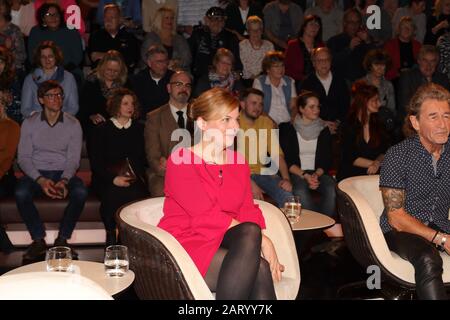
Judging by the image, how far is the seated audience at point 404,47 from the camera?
867 centimetres

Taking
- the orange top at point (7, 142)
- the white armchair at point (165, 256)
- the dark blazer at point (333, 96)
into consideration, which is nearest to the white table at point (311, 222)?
the white armchair at point (165, 256)

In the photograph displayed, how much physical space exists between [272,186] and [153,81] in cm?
156

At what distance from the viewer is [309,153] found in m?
6.76

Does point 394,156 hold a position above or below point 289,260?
above

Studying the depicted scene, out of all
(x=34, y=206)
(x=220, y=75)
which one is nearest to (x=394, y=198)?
(x=34, y=206)

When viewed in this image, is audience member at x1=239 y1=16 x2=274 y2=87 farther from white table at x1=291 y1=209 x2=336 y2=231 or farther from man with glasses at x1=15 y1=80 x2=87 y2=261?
white table at x1=291 y1=209 x2=336 y2=231

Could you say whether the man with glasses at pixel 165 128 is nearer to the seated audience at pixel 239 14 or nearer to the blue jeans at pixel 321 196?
the blue jeans at pixel 321 196

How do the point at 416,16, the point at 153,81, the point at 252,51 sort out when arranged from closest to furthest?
1. the point at 153,81
2. the point at 252,51
3. the point at 416,16

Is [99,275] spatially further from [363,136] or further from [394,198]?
[363,136]

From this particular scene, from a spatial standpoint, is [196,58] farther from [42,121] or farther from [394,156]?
[394,156]

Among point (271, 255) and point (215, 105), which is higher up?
point (215, 105)

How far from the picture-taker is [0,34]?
7.40 meters
